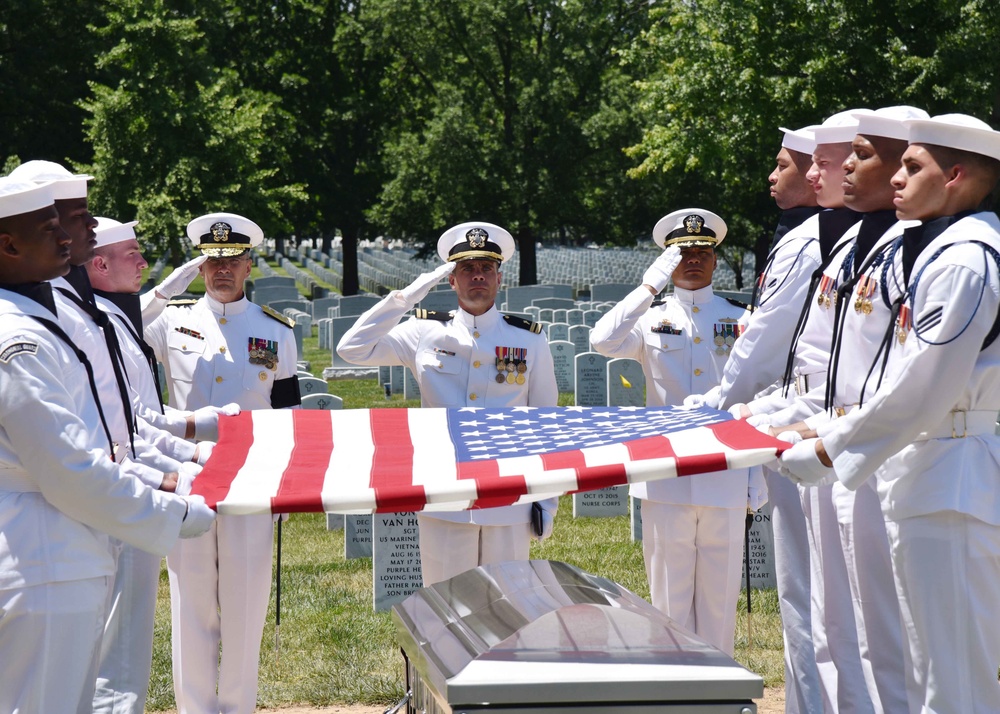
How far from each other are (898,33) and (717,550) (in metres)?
16.0

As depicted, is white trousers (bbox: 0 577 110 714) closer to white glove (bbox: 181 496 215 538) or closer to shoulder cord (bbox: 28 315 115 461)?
white glove (bbox: 181 496 215 538)

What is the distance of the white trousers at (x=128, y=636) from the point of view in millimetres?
4605

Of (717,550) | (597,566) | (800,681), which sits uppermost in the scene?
(717,550)

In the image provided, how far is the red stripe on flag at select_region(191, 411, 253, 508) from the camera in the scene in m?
3.76

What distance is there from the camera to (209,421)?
16.2ft

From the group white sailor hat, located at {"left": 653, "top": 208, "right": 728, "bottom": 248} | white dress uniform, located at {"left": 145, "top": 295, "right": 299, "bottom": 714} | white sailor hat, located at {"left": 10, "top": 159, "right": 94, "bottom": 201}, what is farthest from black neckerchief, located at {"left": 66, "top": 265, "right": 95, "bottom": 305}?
white sailor hat, located at {"left": 653, "top": 208, "right": 728, "bottom": 248}

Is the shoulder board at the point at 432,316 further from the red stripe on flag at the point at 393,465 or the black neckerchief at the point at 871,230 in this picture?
the black neckerchief at the point at 871,230

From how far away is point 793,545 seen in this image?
501 cm

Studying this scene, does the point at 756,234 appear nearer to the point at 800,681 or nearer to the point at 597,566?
the point at 597,566

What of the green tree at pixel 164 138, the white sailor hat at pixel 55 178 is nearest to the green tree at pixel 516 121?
the green tree at pixel 164 138

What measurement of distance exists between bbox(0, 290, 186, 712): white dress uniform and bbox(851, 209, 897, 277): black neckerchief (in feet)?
8.40

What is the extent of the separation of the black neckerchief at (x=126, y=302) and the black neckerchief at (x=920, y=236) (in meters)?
3.09

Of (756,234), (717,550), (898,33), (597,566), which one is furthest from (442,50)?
(717,550)

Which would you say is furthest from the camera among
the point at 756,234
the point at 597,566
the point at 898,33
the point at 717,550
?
the point at 756,234
